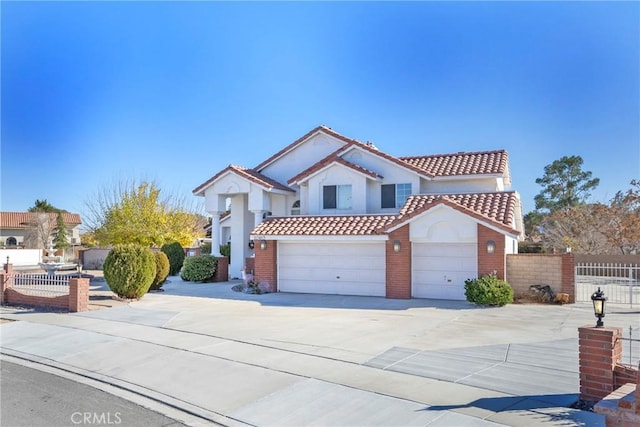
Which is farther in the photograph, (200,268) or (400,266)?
(200,268)

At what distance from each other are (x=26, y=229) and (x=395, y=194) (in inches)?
2358

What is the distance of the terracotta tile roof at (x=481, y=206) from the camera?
17.2m

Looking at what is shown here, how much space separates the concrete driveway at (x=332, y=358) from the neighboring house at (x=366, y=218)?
1951 mm

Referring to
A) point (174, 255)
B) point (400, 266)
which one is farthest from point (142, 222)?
point (400, 266)

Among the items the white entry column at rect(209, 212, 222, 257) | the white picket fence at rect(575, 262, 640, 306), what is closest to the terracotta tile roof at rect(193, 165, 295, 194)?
the white entry column at rect(209, 212, 222, 257)

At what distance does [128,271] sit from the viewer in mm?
17625

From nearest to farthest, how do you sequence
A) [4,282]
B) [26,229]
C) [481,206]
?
[481,206] → [4,282] → [26,229]

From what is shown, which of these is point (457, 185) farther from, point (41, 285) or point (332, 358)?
point (41, 285)

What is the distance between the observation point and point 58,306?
55.0ft

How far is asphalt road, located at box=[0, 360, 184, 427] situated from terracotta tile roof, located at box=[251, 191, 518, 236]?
483 inches

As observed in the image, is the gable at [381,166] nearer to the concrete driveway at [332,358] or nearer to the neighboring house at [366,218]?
the neighboring house at [366,218]

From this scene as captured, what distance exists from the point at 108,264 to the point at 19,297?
3905 millimetres

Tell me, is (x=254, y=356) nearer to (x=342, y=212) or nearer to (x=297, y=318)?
(x=297, y=318)

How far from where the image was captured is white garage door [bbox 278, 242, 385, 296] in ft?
64.3
